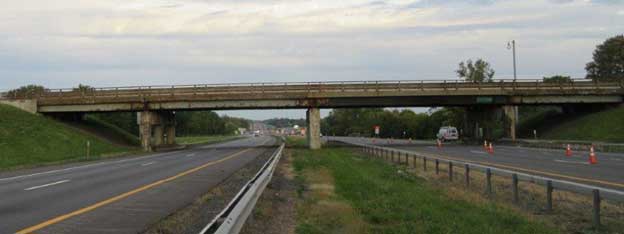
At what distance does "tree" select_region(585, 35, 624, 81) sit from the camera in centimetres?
10256

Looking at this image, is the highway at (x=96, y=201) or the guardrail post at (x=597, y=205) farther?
the highway at (x=96, y=201)

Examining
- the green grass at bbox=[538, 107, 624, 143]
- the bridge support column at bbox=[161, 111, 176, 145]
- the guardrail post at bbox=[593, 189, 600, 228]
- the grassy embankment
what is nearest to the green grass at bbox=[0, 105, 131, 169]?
the bridge support column at bbox=[161, 111, 176, 145]

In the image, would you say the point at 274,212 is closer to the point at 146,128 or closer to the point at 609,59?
the point at 146,128

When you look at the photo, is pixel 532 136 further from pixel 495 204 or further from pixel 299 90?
pixel 495 204

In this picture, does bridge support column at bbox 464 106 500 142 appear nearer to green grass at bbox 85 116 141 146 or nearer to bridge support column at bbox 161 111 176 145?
bridge support column at bbox 161 111 176 145

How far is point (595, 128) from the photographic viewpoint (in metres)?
53.1

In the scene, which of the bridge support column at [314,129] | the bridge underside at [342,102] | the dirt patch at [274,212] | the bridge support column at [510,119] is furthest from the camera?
the bridge support column at [510,119]

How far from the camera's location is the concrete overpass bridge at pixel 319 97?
184 feet

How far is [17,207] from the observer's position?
13273 mm

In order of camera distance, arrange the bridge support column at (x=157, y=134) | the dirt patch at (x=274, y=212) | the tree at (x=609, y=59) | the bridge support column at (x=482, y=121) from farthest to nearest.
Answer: the tree at (x=609, y=59)
the bridge support column at (x=157, y=134)
the bridge support column at (x=482, y=121)
the dirt patch at (x=274, y=212)

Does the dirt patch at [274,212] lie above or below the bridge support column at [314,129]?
below

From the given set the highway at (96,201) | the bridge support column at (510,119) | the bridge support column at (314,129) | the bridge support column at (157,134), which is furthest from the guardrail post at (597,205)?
the bridge support column at (157,134)

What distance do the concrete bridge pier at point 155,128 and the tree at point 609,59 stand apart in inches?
2666

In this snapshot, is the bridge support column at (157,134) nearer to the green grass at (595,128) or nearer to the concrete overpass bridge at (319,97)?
the concrete overpass bridge at (319,97)
